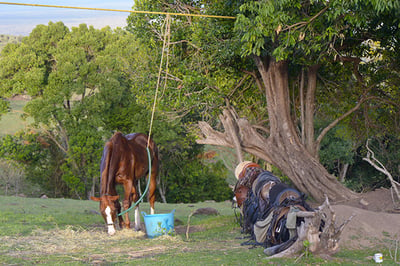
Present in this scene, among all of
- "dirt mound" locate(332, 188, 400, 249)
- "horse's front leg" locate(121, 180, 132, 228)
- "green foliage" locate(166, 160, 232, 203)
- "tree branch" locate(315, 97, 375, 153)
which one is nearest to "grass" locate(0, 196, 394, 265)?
"dirt mound" locate(332, 188, 400, 249)

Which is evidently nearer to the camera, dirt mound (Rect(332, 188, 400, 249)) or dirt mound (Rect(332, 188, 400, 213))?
dirt mound (Rect(332, 188, 400, 249))

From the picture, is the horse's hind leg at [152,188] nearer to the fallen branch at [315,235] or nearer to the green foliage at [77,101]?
the fallen branch at [315,235]

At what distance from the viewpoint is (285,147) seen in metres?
12.9

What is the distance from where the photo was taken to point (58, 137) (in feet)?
107

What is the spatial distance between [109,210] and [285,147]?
207 inches

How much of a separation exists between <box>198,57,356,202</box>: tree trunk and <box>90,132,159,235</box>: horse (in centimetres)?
335

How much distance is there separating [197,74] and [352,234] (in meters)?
6.48

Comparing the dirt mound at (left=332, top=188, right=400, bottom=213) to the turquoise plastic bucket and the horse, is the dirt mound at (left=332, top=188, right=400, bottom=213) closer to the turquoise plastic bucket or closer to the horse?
the turquoise plastic bucket

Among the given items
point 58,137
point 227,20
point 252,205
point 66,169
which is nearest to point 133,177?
point 252,205

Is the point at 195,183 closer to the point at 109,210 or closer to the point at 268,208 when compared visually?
the point at 109,210

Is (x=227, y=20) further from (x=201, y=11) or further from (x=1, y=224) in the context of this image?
(x=1, y=224)

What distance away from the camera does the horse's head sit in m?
9.93

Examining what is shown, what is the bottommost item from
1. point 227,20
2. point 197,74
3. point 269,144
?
point 269,144

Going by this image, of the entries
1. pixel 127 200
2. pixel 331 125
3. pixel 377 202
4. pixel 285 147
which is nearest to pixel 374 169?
pixel 331 125
